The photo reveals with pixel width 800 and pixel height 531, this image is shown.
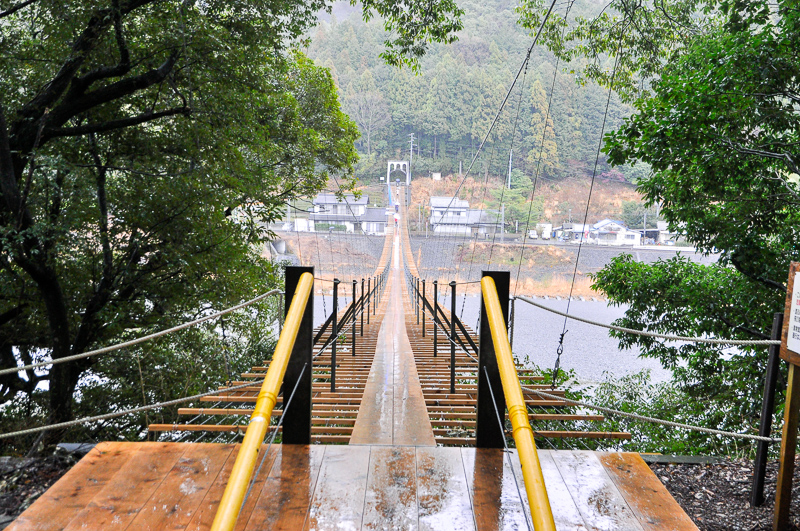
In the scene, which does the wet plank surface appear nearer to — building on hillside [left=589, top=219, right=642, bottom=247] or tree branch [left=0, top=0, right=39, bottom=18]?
tree branch [left=0, top=0, right=39, bottom=18]

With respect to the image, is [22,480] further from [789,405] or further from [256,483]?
[789,405]

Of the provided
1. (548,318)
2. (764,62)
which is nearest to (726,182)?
(764,62)

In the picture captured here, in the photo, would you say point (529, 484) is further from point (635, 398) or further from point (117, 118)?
point (635, 398)

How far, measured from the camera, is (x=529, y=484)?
0.80 m

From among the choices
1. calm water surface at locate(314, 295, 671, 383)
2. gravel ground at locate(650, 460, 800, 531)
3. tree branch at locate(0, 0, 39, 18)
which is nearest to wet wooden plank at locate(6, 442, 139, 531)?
gravel ground at locate(650, 460, 800, 531)

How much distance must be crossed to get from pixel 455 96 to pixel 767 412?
2384 centimetres

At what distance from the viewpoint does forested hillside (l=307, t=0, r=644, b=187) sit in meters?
17.8

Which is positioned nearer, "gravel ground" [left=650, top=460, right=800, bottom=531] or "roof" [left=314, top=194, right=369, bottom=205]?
"gravel ground" [left=650, top=460, right=800, bottom=531]

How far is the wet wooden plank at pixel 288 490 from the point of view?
44.2 inches

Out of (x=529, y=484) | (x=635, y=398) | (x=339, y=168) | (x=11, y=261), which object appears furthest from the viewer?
(x=339, y=168)

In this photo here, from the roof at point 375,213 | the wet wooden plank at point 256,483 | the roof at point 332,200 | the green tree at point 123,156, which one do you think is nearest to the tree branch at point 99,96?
the green tree at point 123,156

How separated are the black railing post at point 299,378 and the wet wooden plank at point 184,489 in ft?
0.64

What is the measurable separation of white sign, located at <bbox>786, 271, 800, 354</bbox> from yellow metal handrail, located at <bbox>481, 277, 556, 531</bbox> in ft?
2.97

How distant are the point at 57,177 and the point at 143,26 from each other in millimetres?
1363
